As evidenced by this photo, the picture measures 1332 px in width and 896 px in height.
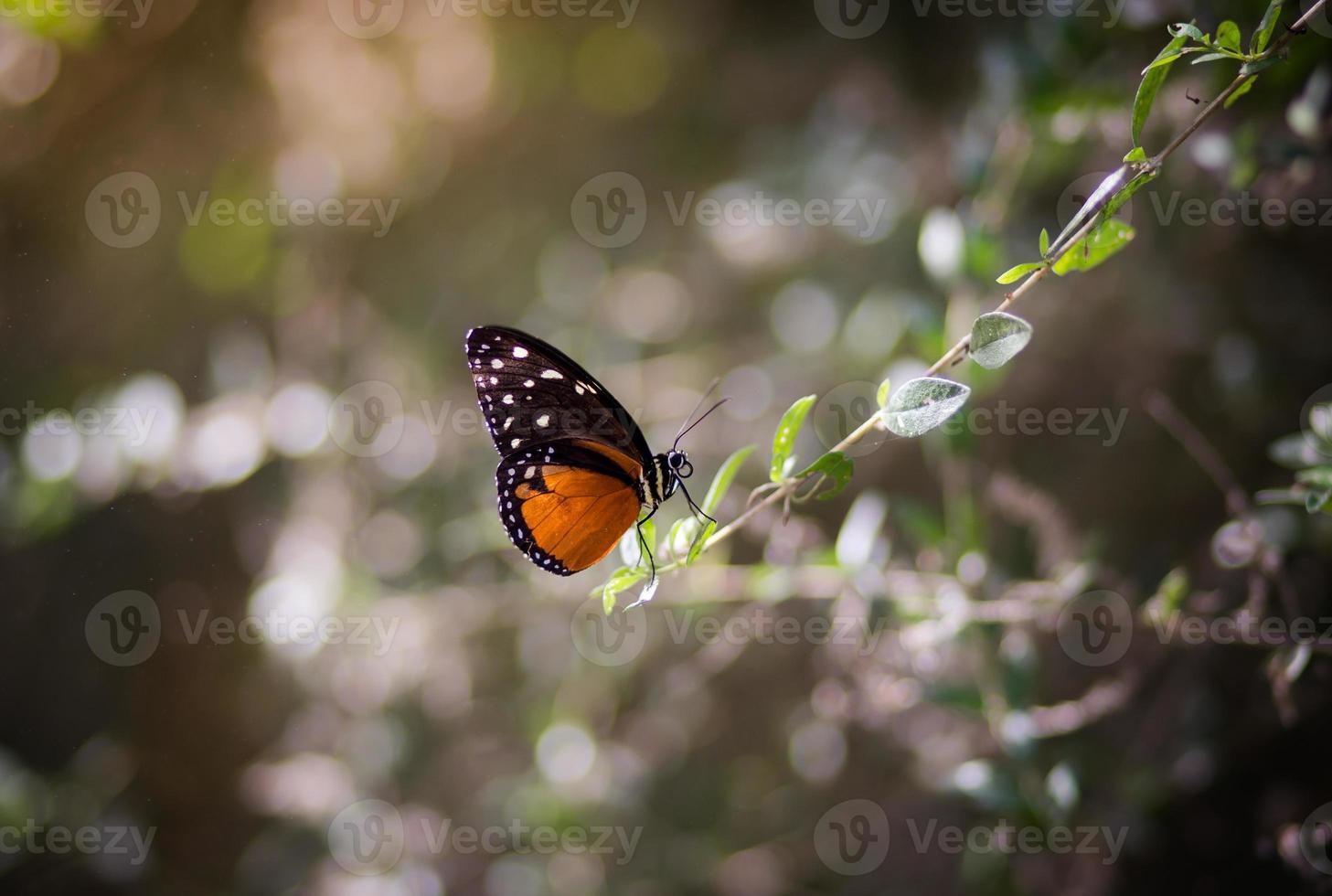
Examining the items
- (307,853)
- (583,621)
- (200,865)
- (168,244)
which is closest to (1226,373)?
(583,621)

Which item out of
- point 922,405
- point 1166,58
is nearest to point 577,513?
point 922,405

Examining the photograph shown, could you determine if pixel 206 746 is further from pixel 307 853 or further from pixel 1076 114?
pixel 1076 114

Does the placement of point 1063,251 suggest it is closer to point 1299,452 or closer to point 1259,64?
point 1259,64

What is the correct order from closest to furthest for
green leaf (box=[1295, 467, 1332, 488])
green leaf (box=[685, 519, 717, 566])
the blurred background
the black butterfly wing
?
green leaf (box=[685, 519, 717, 566]) → green leaf (box=[1295, 467, 1332, 488]) → the black butterfly wing → the blurred background

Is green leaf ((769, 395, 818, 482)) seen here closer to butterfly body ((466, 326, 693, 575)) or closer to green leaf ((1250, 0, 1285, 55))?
butterfly body ((466, 326, 693, 575))

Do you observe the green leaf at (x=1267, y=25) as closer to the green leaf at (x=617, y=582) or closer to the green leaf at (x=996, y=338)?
the green leaf at (x=996, y=338)

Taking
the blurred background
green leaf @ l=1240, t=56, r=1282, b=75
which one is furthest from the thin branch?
the blurred background
